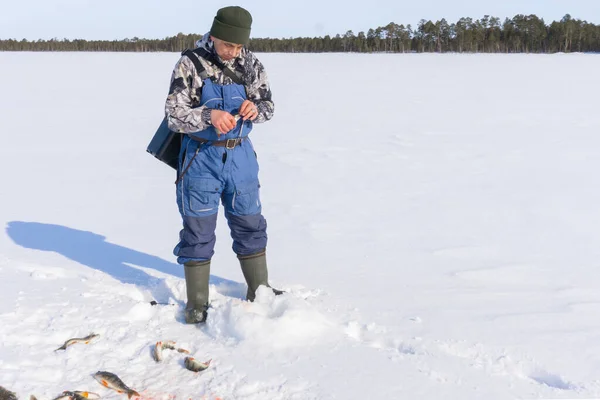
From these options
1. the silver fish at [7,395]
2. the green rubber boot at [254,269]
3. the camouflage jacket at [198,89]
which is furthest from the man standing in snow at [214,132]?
the silver fish at [7,395]

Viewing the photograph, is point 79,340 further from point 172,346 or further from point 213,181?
point 213,181

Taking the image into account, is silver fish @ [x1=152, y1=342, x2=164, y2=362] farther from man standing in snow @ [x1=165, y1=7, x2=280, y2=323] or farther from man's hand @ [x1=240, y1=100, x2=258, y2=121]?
man's hand @ [x1=240, y1=100, x2=258, y2=121]

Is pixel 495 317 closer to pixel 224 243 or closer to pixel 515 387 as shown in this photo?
pixel 515 387

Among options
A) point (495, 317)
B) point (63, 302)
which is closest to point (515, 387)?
point (495, 317)

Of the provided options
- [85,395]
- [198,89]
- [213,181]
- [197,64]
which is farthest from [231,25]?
[85,395]

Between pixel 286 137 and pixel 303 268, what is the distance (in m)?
5.68

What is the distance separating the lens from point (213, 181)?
10.1 feet

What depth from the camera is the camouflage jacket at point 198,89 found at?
9.67 ft

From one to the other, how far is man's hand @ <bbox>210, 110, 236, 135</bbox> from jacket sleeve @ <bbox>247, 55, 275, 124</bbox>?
250mm

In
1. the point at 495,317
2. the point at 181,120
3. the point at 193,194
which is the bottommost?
the point at 495,317

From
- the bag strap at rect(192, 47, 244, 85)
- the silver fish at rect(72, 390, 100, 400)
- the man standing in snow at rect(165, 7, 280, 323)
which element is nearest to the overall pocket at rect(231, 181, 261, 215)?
the man standing in snow at rect(165, 7, 280, 323)

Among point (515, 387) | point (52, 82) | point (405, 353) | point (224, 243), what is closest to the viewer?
point (515, 387)

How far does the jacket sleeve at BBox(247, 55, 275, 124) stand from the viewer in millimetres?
3145

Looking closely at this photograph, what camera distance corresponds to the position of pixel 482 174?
695cm
